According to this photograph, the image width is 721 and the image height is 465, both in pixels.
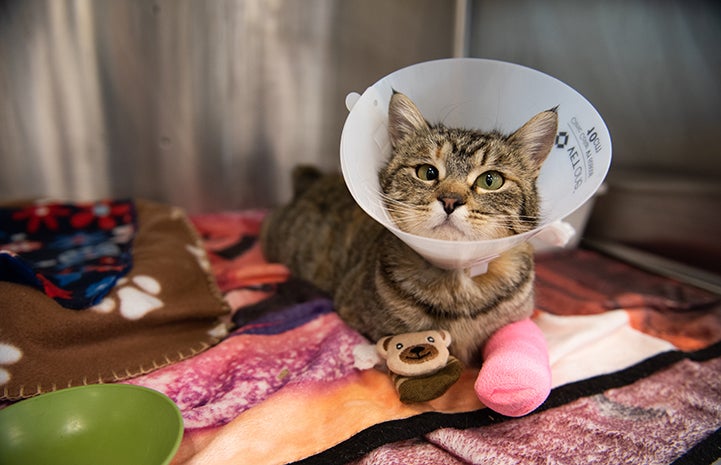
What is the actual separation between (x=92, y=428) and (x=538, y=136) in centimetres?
107

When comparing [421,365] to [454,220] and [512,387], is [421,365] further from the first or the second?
[454,220]

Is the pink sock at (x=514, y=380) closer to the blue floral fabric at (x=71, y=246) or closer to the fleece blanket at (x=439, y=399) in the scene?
the fleece blanket at (x=439, y=399)

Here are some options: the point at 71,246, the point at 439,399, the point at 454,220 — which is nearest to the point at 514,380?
the point at 439,399

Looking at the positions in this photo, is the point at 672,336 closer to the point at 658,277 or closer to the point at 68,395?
the point at 658,277

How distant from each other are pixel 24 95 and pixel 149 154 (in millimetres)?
507

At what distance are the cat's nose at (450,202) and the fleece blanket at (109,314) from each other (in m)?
0.72

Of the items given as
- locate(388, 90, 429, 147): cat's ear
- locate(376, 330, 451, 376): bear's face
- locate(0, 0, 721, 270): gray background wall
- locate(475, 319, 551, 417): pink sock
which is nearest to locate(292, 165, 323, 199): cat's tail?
locate(0, 0, 721, 270): gray background wall

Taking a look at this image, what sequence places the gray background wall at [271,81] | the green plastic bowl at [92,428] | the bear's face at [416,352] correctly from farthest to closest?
the gray background wall at [271,81] → the bear's face at [416,352] → the green plastic bowl at [92,428]

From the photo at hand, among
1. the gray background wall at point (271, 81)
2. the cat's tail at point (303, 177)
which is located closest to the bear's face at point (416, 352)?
the cat's tail at point (303, 177)

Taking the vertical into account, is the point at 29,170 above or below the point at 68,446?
above

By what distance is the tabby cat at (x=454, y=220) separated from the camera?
106 centimetres

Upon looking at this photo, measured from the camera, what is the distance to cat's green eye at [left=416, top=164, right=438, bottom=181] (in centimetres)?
115

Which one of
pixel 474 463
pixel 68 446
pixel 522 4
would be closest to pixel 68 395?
pixel 68 446

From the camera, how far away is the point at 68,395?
0.94m
